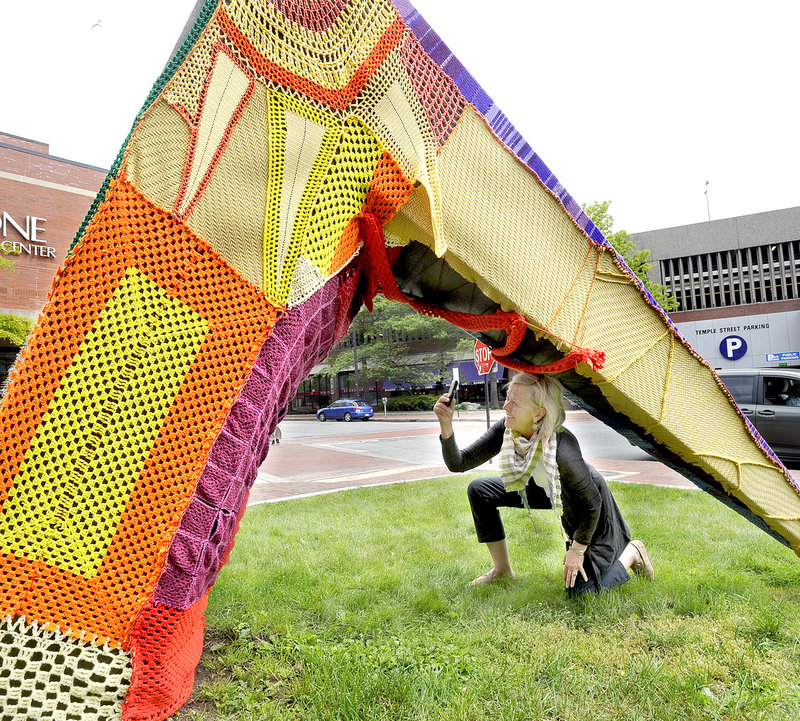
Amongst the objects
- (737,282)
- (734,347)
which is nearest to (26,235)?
Answer: (734,347)

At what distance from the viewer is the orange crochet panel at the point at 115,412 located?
43.4 inches

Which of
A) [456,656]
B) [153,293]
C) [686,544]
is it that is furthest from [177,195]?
[686,544]

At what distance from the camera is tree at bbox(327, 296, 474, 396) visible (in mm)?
31766

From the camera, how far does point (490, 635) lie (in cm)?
250

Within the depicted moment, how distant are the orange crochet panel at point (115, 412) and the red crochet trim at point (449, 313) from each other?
490 millimetres

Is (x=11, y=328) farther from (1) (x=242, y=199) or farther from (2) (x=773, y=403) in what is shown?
(2) (x=773, y=403)

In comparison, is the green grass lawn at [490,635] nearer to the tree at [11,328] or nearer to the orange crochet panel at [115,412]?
the orange crochet panel at [115,412]

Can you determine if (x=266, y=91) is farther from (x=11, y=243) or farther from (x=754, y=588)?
(x=11, y=243)

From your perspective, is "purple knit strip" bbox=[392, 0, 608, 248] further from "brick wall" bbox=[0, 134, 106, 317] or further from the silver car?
"brick wall" bbox=[0, 134, 106, 317]

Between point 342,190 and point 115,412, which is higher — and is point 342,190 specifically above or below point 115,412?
above

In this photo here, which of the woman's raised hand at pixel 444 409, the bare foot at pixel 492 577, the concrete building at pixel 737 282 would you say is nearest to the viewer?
the woman's raised hand at pixel 444 409

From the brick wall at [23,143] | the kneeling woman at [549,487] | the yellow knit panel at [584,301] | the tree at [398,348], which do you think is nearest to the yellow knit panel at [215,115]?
the yellow knit panel at [584,301]

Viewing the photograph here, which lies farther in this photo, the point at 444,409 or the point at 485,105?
the point at 444,409

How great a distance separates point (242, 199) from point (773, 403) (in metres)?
9.30
